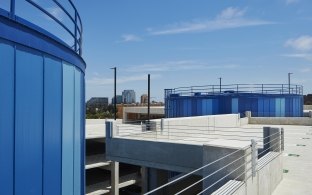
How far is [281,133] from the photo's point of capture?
42.3 feet

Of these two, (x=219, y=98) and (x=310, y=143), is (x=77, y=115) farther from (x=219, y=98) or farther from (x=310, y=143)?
(x=219, y=98)

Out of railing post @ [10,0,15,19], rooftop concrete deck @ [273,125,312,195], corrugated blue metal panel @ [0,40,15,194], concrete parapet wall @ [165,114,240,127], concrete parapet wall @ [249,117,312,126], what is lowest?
rooftop concrete deck @ [273,125,312,195]

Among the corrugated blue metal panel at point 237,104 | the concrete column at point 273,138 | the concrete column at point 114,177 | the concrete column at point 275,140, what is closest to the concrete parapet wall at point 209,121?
the corrugated blue metal panel at point 237,104

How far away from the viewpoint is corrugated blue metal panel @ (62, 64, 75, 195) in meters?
6.62

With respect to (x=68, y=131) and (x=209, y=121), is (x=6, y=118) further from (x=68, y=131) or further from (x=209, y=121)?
(x=209, y=121)

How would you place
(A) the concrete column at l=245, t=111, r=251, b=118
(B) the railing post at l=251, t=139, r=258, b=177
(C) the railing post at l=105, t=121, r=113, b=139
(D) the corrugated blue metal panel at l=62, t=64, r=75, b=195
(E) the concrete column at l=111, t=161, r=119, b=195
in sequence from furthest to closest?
(A) the concrete column at l=245, t=111, r=251, b=118 < (E) the concrete column at l=111, t=161, r=119, b=195 < (C) the railing post at l=105, t=121, r=113, b=139 < (B) the railing post at l=251, t=139, r=258, b=177 < (D) the corrugated blue metal panel at l=62, t=64, r=75, b=195

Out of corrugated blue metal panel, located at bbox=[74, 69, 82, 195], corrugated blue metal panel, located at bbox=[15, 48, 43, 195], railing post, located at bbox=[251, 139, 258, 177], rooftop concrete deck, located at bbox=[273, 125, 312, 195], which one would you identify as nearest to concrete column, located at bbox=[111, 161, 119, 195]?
rooftop concrete deck, located at bbox=[273, 125, 312, 195]

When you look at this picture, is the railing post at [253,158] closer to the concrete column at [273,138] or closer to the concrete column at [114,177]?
the concrete column at [273,138]

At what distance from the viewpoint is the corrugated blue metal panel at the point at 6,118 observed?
479 centimetres

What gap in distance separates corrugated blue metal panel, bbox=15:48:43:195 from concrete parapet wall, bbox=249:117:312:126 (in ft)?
98.7

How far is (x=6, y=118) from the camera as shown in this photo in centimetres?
488

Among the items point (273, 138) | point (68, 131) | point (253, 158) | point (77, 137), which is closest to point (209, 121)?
point (273, 138)

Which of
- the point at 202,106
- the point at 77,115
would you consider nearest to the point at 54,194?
the point at 77,115

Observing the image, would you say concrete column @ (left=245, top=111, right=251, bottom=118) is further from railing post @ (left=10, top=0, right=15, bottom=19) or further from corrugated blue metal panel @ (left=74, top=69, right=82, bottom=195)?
railing post @ (left=10, top=0, right=15, bottom=19)
